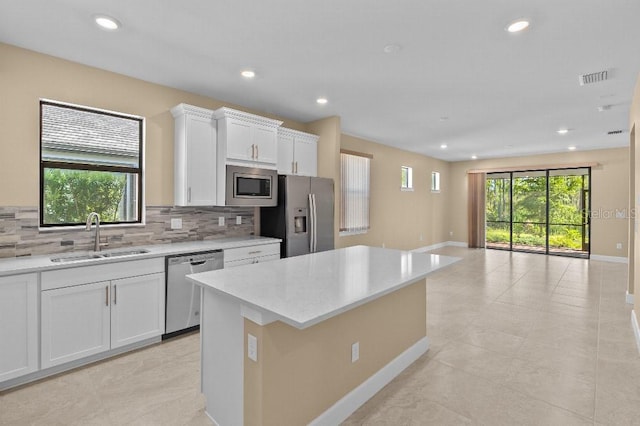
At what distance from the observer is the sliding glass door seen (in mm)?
7965

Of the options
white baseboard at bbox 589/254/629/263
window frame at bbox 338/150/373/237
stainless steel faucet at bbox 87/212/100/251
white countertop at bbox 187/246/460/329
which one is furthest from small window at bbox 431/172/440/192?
stainless steel faucet at bbox 87/212/100/251

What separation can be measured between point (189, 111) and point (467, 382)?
3691 millimetres

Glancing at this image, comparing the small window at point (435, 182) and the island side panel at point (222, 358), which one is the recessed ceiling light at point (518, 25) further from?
the small window at point (435, 182)

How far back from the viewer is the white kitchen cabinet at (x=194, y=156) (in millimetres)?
3598

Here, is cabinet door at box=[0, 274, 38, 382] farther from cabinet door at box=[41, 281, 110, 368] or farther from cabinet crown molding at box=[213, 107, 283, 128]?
cabinet crown molding at box=[213, 107, 283, 128]

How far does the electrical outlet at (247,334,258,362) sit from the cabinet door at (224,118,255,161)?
8.47 feet

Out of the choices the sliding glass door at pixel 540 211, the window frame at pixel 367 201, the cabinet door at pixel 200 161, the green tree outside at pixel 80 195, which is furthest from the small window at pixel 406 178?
the green tree outside at pixel 80 195

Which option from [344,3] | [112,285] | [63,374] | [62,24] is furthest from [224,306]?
[62,24]

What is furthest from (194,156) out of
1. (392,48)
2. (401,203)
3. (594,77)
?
(401,203)

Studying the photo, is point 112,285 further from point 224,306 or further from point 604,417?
point 604,417

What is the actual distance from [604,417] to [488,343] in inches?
42.7

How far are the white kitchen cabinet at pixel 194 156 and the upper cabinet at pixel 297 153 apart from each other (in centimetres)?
101

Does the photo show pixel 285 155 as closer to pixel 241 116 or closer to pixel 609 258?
pixel 241 116

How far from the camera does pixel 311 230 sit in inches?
177
